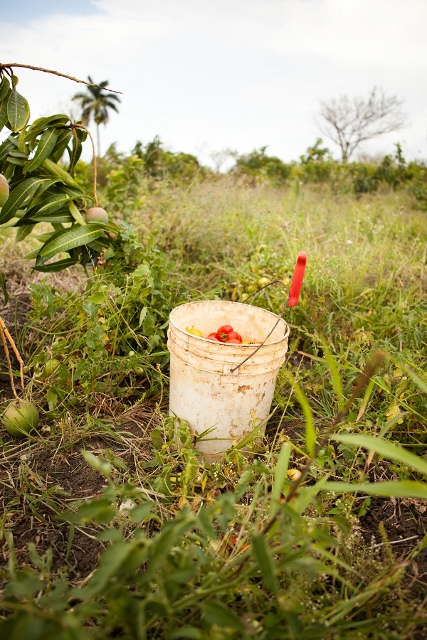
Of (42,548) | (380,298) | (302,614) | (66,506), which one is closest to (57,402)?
(66,506)

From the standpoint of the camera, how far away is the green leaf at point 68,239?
5.90 feet

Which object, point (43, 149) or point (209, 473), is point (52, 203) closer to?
point (43, 149)

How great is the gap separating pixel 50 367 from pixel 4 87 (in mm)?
1115

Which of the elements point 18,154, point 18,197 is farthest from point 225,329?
point 18,154

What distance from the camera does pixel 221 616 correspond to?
715 mm

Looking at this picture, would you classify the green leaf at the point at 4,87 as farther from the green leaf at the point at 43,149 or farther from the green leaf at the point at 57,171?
the green leaf at the point at 57,171

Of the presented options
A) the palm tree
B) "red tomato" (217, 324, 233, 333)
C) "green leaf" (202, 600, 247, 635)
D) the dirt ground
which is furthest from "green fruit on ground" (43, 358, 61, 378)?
the palm tree

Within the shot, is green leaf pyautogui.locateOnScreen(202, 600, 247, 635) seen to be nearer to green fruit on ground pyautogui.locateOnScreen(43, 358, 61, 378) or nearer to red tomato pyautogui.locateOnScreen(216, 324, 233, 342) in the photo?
red tomato pyautogui.locateOnScreen(216, 324, 233, 342)

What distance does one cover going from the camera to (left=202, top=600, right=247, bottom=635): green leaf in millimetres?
707

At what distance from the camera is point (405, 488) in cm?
77

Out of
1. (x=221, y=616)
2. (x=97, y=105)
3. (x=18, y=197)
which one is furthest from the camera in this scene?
(x=97, y=105)

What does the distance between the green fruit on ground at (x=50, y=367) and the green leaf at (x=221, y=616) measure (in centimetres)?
130

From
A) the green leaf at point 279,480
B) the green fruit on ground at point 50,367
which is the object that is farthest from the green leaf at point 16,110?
the green leaf at point 279,480

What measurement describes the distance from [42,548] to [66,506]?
15 centimetres
